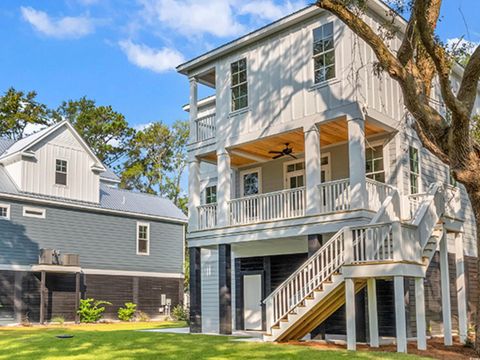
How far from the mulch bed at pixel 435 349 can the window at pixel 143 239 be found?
54.4 ft

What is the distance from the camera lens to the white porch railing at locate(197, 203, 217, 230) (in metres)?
17.7

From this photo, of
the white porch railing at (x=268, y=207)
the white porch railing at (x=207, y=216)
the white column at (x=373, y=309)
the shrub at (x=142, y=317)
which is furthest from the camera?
the shrub at (x=142, y=317)

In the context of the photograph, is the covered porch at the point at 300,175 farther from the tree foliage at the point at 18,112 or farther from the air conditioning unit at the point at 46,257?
the tree foliage at the point at 18,112

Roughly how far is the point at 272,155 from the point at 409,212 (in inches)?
196

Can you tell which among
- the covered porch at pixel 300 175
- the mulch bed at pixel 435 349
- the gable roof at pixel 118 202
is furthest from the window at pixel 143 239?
the mulch bed at pixel 435 349

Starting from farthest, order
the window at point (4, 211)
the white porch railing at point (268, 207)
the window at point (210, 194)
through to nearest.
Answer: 1. the window at point (4, 211)
2. the window at point (210, 194)
3. the white porch railing at point (268, 207)

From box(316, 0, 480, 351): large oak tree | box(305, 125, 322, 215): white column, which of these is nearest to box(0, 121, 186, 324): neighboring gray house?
box(305, 125, 322, 215): white column

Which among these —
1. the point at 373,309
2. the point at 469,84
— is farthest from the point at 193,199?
the point at 469,84

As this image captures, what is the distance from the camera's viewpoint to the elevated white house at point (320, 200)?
500 inches

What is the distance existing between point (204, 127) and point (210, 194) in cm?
359

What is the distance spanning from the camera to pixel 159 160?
4588 centimetres

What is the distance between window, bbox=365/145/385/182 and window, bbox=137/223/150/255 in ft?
51.1

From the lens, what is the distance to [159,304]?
29.1 meters

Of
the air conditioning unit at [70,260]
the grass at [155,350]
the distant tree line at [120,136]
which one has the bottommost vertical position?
the grass at [155,350]
